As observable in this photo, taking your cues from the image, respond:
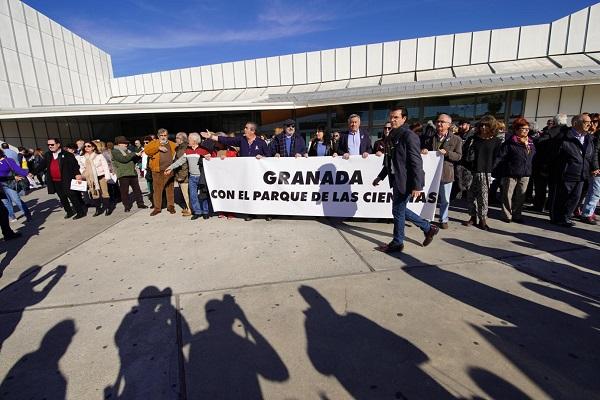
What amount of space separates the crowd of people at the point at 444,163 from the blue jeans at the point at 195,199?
0.02 metres

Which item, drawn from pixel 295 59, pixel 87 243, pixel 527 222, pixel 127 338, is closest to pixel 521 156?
pixel 527 222

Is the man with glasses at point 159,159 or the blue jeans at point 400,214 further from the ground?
the man with glasses at point 159,159

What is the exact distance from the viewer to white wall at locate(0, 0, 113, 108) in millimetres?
14141

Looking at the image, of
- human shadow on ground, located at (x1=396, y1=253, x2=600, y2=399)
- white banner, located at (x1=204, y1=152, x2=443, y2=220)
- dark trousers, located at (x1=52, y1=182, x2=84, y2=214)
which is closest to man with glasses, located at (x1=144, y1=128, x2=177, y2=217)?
white banner, located at (x1=204, y1=152, x2=443, y2=220)

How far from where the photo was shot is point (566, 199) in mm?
4824

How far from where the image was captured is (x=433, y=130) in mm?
5035

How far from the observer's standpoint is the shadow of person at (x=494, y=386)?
→ 1.70 meters

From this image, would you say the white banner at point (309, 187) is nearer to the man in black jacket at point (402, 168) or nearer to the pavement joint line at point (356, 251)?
the pavement joint line at point (356, 251)

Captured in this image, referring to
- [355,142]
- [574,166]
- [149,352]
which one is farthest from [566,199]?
[149,352]

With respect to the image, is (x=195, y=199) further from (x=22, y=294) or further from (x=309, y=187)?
(x=22, y=294)

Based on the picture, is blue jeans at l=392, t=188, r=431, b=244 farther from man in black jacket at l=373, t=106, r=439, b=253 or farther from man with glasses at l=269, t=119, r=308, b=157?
man with glasses at l=269, t=119, r=308, b=157

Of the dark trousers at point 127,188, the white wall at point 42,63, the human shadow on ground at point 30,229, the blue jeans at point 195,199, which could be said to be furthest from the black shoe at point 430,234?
the white wall at point 42,63

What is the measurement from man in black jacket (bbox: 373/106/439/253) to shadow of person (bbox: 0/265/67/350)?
3995mm

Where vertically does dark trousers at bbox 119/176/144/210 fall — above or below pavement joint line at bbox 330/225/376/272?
above
